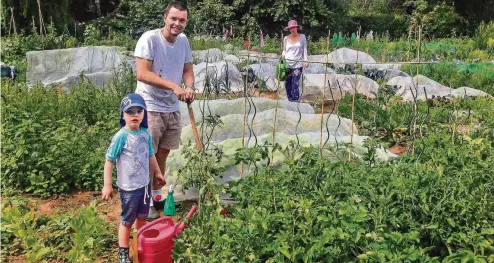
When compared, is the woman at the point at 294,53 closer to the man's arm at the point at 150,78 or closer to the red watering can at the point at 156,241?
the man's arm at the point at 150,78

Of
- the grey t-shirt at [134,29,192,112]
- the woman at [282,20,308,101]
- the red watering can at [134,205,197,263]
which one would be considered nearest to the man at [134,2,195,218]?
the grey t-shirt at [134,29,192,112]

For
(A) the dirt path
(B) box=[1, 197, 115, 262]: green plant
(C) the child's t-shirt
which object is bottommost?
(A) the dirt path

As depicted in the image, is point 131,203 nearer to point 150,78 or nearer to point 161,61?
point 150,78

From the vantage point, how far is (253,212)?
101 inches

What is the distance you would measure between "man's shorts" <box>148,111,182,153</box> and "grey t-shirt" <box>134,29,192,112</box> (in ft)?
0.14

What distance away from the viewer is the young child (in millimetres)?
2834

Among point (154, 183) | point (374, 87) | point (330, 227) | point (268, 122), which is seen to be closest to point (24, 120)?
point (154, 183)

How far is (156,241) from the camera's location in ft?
8.87

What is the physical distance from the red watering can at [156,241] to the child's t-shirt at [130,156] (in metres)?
0.29

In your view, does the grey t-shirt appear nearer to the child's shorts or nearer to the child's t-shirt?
the child's t-shirt

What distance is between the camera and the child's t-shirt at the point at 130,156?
2839mm

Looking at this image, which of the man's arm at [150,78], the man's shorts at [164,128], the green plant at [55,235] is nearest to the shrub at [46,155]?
the green plant at [55,235]

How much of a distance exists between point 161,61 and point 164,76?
11 centimetres

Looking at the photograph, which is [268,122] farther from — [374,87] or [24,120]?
[374,87]
